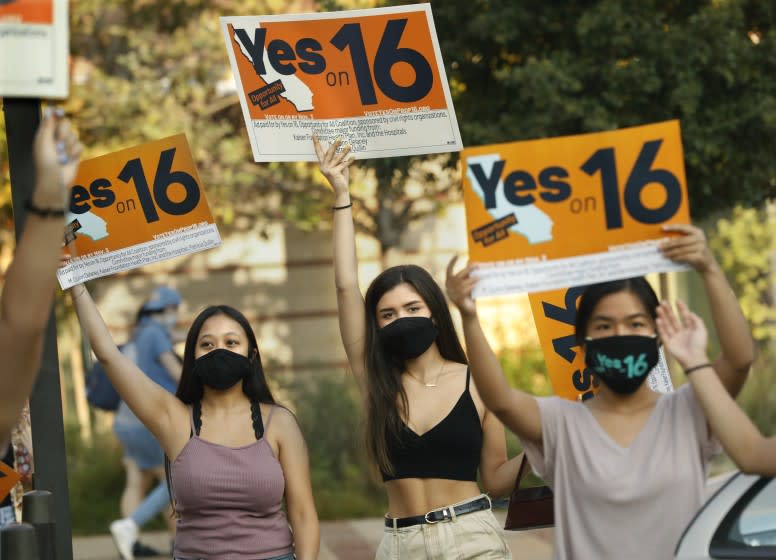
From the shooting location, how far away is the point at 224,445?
4922 millimetres

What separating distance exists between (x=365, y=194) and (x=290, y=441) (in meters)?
9.65

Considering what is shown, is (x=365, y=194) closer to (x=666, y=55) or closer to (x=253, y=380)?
(x=666, y=55)

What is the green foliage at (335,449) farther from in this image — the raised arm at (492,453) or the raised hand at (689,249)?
the raised hand at (689,249)

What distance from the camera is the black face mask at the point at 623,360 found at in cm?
373

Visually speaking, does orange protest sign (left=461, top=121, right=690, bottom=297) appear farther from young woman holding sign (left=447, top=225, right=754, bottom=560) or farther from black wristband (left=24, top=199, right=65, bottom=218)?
black wristband (left=24, top=199, right=65, bottom=218)

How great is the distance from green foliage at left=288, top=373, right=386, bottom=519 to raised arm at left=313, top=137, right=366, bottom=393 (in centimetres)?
619

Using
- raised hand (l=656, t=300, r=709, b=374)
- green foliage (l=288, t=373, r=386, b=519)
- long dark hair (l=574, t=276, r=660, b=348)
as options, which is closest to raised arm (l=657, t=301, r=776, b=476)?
raised hand (l=656, t=300, r=709, b=374)

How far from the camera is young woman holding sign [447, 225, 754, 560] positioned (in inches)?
142

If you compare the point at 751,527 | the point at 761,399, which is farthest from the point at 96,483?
the point at 751,527

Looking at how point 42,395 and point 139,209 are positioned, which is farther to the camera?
point 139,209

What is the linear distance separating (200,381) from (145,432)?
4674 mm

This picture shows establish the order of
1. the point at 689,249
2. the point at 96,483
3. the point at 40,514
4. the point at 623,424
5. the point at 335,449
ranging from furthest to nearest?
the point at 335,449
the point at 96,483
the point at 40,514
the point at 623,424
the point at 689,249

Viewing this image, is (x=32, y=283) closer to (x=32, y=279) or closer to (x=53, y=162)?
(x=32, y=279)

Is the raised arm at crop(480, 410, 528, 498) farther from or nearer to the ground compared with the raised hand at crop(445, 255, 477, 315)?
nearer to the ground
